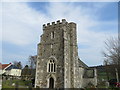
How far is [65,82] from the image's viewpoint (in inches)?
1054

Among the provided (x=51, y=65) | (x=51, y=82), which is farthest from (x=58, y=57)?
(x=51, y=82)

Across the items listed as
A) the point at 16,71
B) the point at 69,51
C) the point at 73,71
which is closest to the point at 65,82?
the point at 73,71

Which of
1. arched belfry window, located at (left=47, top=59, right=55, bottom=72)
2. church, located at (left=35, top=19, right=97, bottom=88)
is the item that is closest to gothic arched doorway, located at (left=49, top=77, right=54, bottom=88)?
church, located at (left=35, top=19, right=97, bottom=88)

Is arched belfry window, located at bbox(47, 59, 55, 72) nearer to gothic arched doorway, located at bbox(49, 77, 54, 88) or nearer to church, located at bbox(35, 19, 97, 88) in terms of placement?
A: church, located at bbox(35, 19, 97, 88)

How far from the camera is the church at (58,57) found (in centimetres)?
2806

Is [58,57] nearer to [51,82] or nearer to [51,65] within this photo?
[51,65]

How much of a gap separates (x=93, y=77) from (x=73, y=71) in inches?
397

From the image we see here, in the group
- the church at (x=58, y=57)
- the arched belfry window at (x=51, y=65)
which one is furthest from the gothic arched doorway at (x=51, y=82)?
the arched belfry window at (x=51, y=65)

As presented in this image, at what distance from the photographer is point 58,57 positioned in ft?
95.1

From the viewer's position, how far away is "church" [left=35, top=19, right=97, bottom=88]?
28.1 meters

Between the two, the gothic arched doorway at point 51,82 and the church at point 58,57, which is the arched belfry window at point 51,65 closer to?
the church at point 58,57

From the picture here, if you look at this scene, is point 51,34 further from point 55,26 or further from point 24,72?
point 24,72

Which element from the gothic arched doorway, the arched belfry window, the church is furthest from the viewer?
the arched belfry window

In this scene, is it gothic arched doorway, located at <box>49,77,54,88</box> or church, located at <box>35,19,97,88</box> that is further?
gothic arched doorway, located at <box>49,77,54,88</box>
